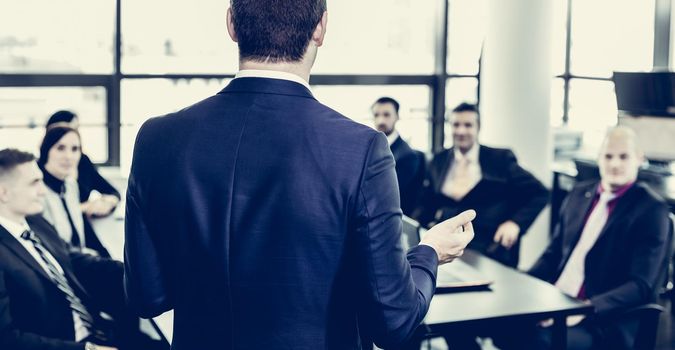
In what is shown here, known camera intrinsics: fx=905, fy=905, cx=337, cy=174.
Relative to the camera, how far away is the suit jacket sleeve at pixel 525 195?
4652 millimetres

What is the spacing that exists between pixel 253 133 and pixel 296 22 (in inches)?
6.9

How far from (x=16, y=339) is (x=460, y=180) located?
2956 millimetres

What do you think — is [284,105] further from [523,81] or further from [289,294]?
[523,81]

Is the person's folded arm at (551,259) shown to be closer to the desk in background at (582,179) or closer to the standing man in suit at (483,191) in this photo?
the standing man in suit at (483,191)

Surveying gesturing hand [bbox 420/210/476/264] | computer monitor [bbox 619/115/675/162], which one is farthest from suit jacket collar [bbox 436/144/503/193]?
gesturing hand [bbox 420/210/476/264]

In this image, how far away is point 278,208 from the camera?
1312 mm

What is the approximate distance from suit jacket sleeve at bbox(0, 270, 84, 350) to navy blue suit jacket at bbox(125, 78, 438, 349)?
149 centimetres

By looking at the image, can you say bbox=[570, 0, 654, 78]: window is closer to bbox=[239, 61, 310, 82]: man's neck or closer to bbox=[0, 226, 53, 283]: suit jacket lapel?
bbox=[0, 226, 53, 283]: suit jacket lapel

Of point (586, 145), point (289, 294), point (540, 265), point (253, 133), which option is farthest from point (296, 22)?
point (586, 145)

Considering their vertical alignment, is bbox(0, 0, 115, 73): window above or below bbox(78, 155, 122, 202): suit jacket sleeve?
above

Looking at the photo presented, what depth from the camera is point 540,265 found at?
3.95 metres

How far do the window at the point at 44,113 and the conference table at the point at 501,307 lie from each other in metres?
3.52

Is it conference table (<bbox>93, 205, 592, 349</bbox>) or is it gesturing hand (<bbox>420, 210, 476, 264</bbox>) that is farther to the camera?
conference table (<bbox>93, 205, 592, 349</bbox>)

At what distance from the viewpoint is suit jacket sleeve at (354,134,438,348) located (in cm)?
130
